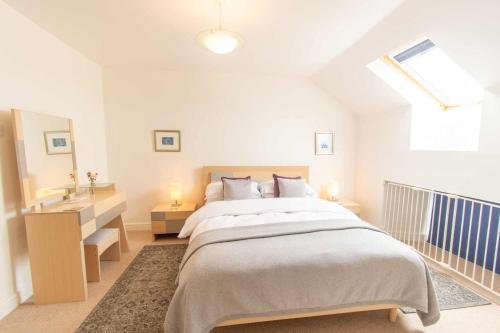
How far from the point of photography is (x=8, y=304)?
195 centimetres

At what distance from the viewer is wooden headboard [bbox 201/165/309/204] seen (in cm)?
381

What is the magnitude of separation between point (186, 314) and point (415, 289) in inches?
64.4

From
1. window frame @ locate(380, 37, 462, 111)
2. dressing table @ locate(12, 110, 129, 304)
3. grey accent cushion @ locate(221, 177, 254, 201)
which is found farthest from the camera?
grey accent cushion @ locate(221, 177, 254, 201)

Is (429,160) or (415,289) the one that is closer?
(415,289)

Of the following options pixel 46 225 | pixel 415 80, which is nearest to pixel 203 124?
pixel 46 225

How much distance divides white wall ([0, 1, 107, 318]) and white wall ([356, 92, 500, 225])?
4.39 m

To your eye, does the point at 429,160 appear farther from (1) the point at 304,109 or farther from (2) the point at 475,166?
(1) the point at 304,109

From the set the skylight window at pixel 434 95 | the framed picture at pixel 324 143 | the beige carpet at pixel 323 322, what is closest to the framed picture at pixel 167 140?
the beige carpet at pixel 323 322

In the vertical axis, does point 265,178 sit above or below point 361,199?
above

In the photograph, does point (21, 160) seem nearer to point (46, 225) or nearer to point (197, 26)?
point (46, 225)

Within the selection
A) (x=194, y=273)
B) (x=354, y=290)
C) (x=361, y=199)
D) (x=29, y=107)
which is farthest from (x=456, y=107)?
(x=29, y=107)

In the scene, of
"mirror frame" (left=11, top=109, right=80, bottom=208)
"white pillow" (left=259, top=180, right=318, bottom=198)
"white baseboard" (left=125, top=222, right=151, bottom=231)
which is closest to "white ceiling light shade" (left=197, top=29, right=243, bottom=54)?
"mirror frame" (left=11, top=109, right=80, bottom=208)

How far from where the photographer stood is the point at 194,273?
1.54 m

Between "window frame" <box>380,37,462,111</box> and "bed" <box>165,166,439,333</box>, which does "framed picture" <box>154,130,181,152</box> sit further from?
"window frame" <box>380,37,462,111</box>
